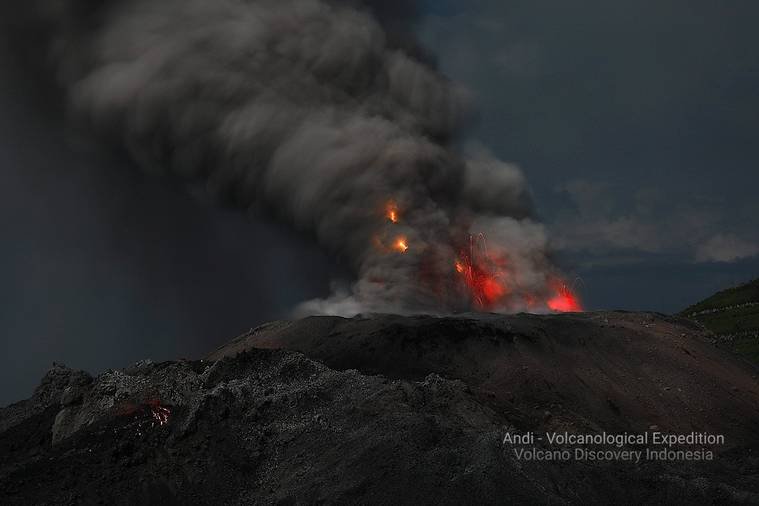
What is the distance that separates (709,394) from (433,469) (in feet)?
54.1

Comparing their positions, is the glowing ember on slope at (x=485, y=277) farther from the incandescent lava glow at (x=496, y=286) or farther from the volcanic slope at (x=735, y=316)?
the volcanic slope at (x=735, y=316)

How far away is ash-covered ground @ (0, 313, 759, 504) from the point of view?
22391 mm

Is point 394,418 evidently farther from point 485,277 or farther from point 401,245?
point 485,277

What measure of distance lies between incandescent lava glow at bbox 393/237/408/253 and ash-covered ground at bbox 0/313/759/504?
1158 centimetres

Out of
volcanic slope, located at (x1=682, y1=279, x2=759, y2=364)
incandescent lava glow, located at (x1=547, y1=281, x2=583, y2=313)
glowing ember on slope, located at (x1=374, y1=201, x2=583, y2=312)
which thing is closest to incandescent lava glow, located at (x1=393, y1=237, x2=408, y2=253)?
glowing ember on slope, located at (x1=374, y1=201, x2=583, y2=312)

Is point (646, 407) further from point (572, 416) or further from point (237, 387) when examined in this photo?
point (237, 387)

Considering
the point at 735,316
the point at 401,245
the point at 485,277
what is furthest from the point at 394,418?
the point at 735,316

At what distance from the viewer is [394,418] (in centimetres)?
2456

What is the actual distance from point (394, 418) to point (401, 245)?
940 inches

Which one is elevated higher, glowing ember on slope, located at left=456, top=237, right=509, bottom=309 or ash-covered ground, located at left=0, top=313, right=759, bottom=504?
glowing ember on slope, located at left=456, top=237, right=509, bottom=309

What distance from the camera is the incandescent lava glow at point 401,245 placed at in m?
47.3

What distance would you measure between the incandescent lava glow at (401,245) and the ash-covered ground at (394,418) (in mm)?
11576

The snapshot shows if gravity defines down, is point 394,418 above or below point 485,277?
below

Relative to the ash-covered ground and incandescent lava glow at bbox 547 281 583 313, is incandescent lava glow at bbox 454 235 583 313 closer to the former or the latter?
incandescent lava glow at bbox 547 281 583 313
